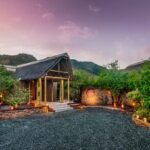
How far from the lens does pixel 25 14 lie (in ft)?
60.5

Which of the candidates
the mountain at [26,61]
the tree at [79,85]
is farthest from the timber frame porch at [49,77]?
the mountain at [26,61]

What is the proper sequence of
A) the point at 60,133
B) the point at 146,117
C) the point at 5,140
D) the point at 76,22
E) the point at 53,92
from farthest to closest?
the point at 53,92, the point at 76,22, the point at 146,117, the point at 60,133, the point at 5,140

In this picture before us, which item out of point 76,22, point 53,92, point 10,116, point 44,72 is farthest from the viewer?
point 53,92

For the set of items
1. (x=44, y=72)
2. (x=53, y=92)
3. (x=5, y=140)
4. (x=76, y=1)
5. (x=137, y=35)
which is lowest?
(x=5, y=140)

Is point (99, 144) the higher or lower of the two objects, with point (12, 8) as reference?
lower

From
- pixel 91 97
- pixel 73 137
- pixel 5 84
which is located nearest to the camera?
pixel 73 137

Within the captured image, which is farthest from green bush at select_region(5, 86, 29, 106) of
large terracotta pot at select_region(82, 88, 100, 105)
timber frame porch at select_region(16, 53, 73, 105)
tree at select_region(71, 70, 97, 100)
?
large terracotta pot at select_region(82, 88, 100, 105)

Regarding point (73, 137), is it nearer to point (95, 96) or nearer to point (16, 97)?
point (16, 97)

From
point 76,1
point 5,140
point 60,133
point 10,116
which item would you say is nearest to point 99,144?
point 60,133

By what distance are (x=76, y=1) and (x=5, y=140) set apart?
1343 centimetres

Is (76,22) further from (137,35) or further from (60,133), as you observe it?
(60,133)

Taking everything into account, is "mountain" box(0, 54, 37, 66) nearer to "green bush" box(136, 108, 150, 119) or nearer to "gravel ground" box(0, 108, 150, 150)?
"gravel ground" box(0, 108, 150, 150)

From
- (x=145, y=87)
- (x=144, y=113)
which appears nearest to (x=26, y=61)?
(x=145, y=87)

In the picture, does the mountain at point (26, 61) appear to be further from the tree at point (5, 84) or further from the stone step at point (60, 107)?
the stone step at point (60, 107)
